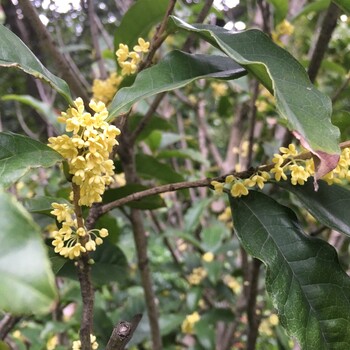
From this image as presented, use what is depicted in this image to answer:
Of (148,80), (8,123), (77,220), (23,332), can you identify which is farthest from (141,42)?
(8,123)

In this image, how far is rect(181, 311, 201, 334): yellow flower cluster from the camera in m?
1.36

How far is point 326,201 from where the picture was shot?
0.62 meters

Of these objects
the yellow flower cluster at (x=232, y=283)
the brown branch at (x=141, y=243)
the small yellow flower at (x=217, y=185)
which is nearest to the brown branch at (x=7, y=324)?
the brown branch at (x=141, y=243)

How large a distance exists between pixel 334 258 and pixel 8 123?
320 centimetres

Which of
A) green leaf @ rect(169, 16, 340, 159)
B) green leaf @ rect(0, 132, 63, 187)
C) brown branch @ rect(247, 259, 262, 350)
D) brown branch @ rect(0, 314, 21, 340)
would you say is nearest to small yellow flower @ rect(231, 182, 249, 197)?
green leaf @ rect(169, 16, 340, 159)

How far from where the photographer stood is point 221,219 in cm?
163

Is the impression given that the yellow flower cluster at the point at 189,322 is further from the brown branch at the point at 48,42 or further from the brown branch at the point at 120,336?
the brown branch at the point at 120,336

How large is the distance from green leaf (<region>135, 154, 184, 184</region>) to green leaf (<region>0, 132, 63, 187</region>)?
1.71ft

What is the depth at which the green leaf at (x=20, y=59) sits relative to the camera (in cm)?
53

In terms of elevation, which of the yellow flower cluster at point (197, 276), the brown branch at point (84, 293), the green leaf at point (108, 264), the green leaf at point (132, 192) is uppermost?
the brown branch at point (84, 293)

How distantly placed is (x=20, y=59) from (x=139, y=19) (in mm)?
284

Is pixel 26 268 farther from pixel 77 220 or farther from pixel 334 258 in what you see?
pixel 334 258

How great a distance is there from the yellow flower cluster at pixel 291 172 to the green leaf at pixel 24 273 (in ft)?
1.14

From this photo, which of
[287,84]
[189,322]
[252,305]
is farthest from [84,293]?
[189,322]
